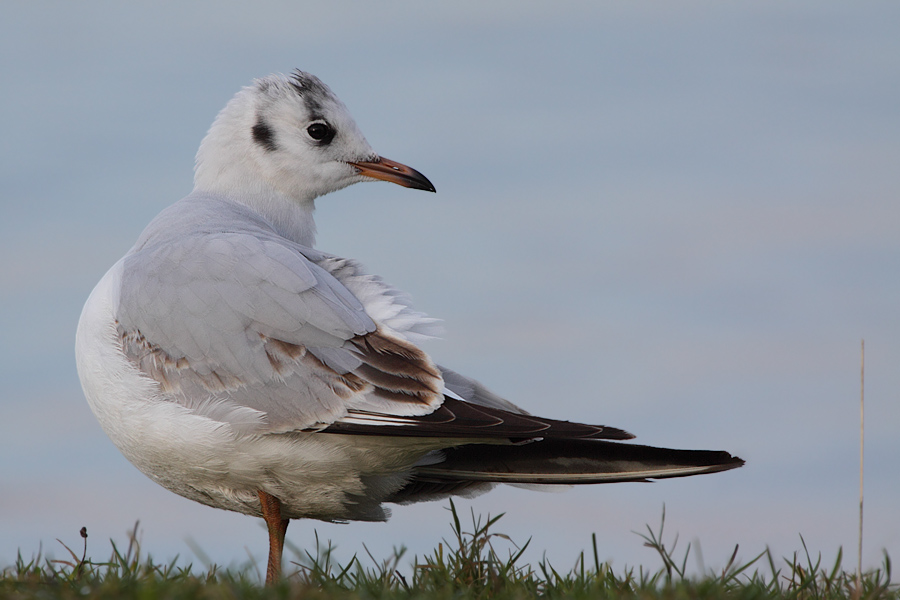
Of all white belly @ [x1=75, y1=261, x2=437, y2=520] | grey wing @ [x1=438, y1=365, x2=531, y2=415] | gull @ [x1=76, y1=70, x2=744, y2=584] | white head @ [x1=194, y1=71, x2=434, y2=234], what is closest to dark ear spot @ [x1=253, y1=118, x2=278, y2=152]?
white head @ [x1=194, y1=71, x2=434, y2=234]

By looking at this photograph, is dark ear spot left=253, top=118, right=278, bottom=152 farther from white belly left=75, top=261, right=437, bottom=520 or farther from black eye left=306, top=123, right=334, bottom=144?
white belly left=75, top=261, right=437, bottom=520

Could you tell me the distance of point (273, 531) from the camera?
523cm

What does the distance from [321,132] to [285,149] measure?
0.32 metres

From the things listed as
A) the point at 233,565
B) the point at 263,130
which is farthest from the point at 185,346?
the point at 263,130

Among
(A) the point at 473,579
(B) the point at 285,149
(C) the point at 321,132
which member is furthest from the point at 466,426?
(C) the point at 321,132

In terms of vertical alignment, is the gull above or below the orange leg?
above

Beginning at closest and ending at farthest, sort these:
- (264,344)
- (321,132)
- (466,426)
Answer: (466,426)
(264,344)
(321,132)

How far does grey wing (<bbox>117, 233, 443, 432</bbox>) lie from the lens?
15.4 ft

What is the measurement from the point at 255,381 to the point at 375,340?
24.6 inches

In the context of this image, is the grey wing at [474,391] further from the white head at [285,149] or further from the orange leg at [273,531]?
the white head at [285,149]

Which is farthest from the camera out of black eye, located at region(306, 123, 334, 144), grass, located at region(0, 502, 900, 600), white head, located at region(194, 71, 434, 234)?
black eye, located at region(306, 123, 334, 144)

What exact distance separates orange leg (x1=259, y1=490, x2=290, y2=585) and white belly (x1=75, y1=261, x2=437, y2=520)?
0.06 meters

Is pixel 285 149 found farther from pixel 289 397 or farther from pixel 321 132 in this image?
pixel 289 397

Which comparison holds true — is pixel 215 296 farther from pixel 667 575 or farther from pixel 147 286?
pixel 667 575
